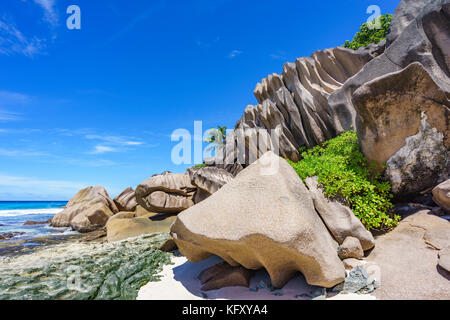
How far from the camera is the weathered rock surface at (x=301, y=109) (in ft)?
40.5

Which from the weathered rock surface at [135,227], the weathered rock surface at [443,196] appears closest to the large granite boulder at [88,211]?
the weathered rock surface at [135,227]

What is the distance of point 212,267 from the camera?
482 cm

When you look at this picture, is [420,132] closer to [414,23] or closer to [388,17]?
[414,23]

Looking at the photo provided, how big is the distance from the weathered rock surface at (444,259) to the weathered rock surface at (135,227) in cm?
1006

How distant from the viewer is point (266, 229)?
3551 millimetres

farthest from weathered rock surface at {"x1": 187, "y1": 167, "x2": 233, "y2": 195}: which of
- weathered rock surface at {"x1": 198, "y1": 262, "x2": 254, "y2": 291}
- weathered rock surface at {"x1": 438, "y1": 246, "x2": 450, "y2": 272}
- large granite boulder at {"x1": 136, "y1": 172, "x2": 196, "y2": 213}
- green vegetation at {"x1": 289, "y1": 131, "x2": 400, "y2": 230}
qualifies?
weathered rock surface at {"x1": 438, "y1": 246, "x2": 450, "y2": 272}

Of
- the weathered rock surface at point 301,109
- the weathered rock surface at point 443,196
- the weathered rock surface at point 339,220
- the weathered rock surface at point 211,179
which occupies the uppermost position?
the weathered rock surface at point 301,109

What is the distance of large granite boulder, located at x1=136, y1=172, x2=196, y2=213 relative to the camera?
1175cm

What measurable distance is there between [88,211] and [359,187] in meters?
17.2

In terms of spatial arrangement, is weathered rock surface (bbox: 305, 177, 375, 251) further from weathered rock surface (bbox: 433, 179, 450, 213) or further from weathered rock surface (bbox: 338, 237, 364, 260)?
weathered rock surface (bbox: 433, 179, 450, 213)

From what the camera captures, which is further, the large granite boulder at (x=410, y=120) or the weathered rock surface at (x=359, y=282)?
the large granite boulder at (x=410, y=120)

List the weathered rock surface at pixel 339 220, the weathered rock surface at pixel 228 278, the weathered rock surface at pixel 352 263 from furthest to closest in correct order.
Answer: the weathered rock surface at pixel 339 220
the weathered rock surface at pixel 228 278
the weathered rock surface at pixel 352 263

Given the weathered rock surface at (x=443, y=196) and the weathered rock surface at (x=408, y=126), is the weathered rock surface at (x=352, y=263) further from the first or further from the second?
the weathered rock surface at (x=408, y=126)

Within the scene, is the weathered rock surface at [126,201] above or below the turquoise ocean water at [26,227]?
above
